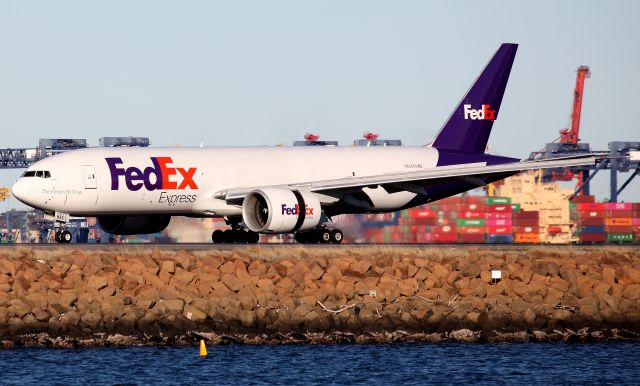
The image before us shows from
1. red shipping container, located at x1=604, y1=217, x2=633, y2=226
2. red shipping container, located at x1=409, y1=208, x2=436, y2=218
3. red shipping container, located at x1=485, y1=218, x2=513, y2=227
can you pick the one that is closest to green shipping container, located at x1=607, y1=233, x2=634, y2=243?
red shipping container, located at x1=604, y1=217, x2=633, y2=226

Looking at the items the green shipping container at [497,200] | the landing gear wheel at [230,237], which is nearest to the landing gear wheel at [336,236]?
the landing gear wheel at [230,237]

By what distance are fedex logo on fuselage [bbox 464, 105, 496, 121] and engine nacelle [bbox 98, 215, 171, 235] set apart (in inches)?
538

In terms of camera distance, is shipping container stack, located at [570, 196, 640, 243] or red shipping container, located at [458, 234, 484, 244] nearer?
red shipping container, located at [458, 234, 484, 244]

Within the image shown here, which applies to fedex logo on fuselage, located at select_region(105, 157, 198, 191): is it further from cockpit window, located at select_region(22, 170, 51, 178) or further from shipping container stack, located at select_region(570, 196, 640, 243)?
shipping container stack, located at select_region(570, 196, 640, 243)

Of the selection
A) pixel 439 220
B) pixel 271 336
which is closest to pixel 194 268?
pixel 271 336

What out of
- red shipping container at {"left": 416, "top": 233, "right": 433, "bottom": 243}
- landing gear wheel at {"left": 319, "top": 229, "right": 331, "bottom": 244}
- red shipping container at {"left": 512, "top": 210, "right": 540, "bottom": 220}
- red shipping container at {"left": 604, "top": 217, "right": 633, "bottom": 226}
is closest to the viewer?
landing gear wheel at {"left": 319, "top": 229, "right": 331, "bottom": 244}

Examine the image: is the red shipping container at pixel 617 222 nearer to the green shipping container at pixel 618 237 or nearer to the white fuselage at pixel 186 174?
the green shipping container at pixel 618 237

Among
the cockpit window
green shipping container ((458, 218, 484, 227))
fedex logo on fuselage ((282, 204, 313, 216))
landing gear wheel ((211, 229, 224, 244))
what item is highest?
the cockpit window

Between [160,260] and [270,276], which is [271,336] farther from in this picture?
[160,260]

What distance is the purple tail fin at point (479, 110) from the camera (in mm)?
53406

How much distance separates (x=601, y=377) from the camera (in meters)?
26.8

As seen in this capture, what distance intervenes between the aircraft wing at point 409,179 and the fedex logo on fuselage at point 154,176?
1538 millimetres

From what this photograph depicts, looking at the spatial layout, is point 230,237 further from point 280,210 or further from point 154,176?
point 280,210

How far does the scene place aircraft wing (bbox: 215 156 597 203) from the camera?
152 ft
